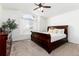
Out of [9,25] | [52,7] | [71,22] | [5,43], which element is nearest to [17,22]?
[9,25]

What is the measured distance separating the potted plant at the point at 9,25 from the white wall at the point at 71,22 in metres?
0.70

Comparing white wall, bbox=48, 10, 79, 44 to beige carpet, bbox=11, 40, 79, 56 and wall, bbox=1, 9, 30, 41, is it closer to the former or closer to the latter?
beige carpet, bbox=11, 40, 79, 56

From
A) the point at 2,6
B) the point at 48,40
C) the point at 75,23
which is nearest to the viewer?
the point at 2,6

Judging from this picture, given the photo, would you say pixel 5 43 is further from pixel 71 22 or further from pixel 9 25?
pixel 71 22

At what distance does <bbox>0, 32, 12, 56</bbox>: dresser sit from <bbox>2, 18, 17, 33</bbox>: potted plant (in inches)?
5.3

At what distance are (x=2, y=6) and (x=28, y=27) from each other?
60 cm

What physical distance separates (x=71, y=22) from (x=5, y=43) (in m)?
1.38

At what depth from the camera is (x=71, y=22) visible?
1.80 m

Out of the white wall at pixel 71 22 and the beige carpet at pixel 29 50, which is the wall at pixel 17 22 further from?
the white wall at pixel 71 22

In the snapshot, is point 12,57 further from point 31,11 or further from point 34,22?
point 31,11

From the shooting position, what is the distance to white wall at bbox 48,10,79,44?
172cm

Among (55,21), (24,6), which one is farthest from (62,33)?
(24,6)

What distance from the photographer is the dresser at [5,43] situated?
1.80 metres

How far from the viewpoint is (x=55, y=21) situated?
6.17ft
